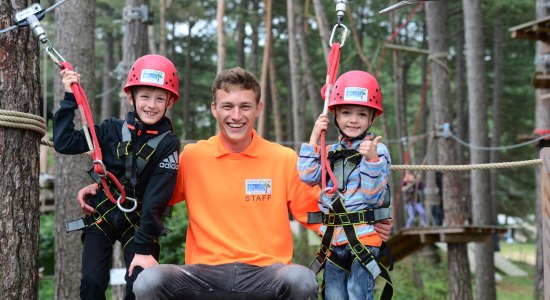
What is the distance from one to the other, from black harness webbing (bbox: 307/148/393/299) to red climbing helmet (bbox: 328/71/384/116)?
0.86 ft

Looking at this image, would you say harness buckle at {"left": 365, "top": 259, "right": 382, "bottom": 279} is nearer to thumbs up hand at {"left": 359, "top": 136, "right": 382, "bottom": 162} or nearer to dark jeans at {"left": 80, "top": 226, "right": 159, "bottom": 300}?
thumbs up hand at {"left": 359, "top": 136, "right": 382, "bottom": 162}

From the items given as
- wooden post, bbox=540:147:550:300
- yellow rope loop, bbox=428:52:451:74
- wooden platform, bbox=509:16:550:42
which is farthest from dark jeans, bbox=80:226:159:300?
yellow rope loop, bbox=428:52:451:74

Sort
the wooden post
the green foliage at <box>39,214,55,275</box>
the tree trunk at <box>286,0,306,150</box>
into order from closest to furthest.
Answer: the wooden post
the green foliage at <box>39,214,55,275</box>
the tree trunk at <box>286,0,306,150</box>

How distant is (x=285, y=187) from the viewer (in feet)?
13.5

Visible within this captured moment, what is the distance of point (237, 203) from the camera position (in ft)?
13.2

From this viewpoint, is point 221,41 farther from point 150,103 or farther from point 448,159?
point 150,103

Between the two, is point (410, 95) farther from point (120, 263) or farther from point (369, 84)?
point (369, 84)

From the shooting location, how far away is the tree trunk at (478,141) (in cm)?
1466

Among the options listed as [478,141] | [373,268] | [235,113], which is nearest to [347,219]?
[373,268]

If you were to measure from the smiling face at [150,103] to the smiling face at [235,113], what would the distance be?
0.29 metres

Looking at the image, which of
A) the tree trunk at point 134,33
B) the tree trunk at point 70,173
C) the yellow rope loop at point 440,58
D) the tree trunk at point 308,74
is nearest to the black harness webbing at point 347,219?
the tree trunk at point 70,173

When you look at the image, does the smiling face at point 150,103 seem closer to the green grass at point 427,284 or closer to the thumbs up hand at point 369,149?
the thumbs up hand at point 369,149

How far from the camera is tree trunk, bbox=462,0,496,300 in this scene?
48.1ft

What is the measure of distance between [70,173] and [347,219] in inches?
188
